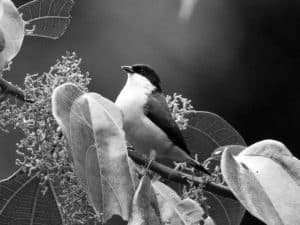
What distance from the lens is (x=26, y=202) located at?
64.8 inches

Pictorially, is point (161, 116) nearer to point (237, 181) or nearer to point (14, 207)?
point (14, 207)

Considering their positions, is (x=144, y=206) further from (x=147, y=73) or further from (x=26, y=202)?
(x=147, y=73)

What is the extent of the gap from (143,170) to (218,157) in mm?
288

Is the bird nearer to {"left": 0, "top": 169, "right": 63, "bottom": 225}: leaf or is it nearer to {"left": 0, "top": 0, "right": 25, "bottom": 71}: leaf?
{"left": 0, "top": 169, "right": 63, "bottom": 225}: leaf

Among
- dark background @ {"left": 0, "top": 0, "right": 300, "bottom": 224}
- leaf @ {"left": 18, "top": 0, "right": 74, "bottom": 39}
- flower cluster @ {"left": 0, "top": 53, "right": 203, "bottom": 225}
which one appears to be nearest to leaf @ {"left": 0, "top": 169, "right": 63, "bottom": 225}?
flower cluster @ {"left": 0, "top": 53, "right": 203, "bottom": 225}

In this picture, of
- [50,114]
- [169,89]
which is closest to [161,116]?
[50,114]

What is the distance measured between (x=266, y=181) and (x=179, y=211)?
0.56 feet

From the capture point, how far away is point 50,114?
4.45 feet

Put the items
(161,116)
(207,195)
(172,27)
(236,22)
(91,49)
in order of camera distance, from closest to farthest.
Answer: (207,195), (161,116), (172,27), (91,49), (236,22)

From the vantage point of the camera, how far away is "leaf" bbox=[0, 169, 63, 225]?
5.30 ft

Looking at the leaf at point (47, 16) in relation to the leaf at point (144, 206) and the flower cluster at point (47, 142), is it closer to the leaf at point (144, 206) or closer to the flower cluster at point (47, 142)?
the flower cluster at point (47, 142)

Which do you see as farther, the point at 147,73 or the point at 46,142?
the point at 147,73

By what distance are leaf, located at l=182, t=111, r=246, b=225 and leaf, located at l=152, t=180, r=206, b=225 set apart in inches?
11.4

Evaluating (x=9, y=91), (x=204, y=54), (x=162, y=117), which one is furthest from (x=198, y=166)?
(x=204, y=54)
